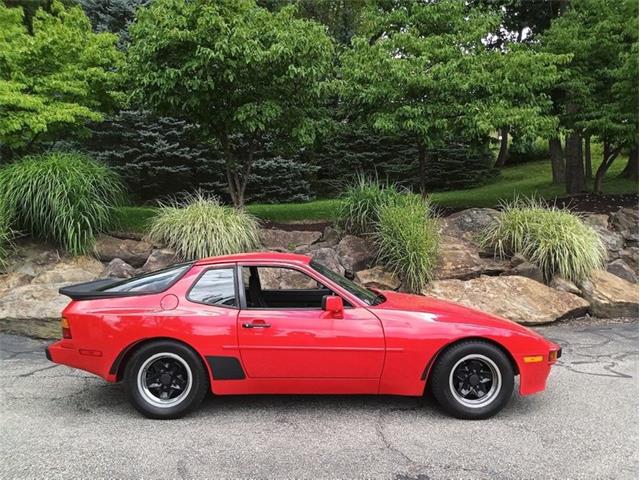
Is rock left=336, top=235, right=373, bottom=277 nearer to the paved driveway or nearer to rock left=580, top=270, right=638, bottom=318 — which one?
rock left=580, top=270, right=638, bottom=318

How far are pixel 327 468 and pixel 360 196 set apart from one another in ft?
20.0

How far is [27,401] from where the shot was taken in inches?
178

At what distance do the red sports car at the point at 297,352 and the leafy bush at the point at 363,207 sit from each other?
467 cm

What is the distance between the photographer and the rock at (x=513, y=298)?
7023mm

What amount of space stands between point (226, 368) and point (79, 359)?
120cm

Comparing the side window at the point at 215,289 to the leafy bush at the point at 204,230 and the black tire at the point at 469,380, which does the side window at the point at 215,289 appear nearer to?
the black tire at the point at 469,380

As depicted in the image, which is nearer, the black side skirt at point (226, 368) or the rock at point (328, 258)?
the black side skirt at point (226, 368)

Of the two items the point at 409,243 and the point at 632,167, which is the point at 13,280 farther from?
the point at 632,167

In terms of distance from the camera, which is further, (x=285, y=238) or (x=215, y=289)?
(x=285, y=238)

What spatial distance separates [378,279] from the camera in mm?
7789

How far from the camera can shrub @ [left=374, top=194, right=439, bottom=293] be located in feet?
25.0

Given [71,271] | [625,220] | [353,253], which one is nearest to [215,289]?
[353,253]

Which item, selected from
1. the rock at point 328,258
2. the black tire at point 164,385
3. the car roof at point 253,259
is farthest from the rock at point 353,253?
the black tire at point 164,385

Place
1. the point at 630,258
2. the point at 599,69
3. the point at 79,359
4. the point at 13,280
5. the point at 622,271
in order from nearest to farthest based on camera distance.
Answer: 1. the point at 79,359
2. the point at 13,280
3. the point at 622,271
4. the point at 630,258
5. the point at 599,69
